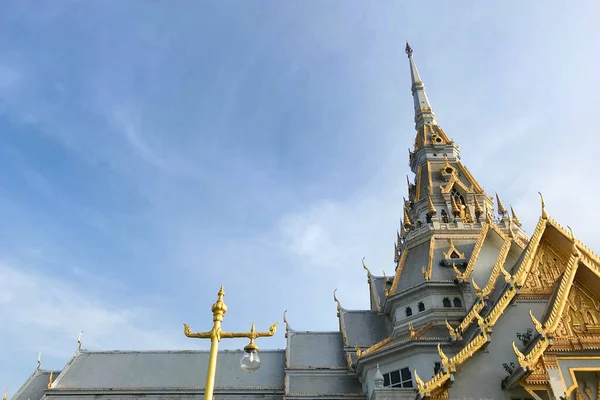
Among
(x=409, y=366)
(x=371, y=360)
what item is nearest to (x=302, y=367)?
(x=371, y=360)

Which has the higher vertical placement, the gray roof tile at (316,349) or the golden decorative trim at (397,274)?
the golden decorative trim at (397,274)

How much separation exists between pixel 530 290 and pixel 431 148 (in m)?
22.4

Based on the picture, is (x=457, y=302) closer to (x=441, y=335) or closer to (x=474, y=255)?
(x=474, y=255)

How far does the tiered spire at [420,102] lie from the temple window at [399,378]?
27255 millimetres

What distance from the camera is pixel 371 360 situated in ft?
81.3

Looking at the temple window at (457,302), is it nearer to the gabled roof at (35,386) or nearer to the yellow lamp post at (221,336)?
the yellow lamp post at (221,336)

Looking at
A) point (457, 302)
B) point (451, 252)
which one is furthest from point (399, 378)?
point (451, 252)

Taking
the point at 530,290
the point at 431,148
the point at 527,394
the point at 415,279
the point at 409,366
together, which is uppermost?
the point at 431,148

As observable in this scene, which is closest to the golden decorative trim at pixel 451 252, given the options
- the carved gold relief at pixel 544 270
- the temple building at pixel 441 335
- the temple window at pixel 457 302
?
the temple building at pixel 441 335

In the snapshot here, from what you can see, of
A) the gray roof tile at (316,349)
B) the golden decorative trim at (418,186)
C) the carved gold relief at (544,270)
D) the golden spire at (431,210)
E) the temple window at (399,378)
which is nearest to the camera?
the carved gold relief at (544,270)

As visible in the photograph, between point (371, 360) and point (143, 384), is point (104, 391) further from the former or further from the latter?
point (371, 360)

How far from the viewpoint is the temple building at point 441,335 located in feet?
58.7

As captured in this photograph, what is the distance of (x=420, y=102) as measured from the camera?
4888cm

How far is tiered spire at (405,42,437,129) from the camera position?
46.4 meters
